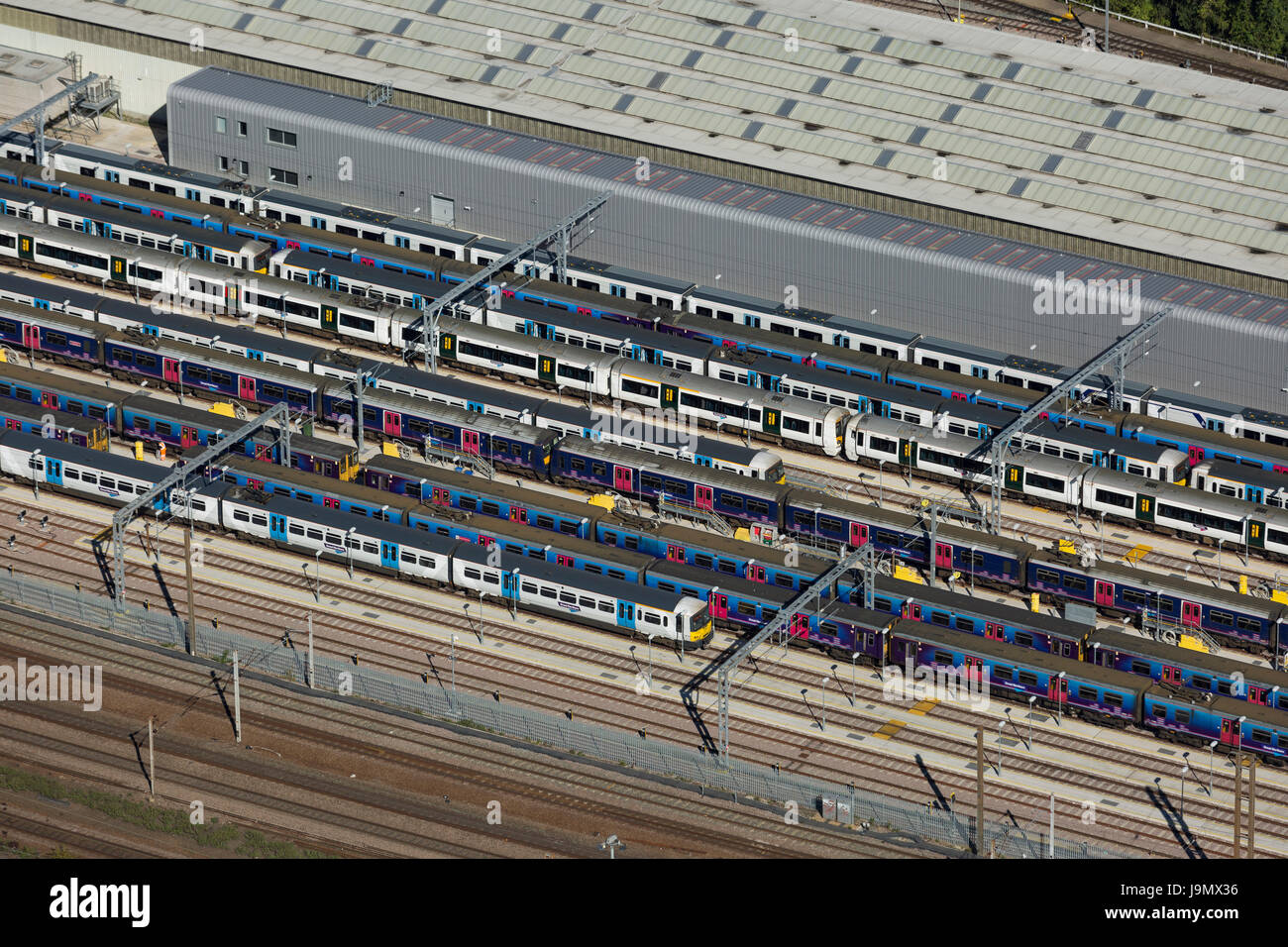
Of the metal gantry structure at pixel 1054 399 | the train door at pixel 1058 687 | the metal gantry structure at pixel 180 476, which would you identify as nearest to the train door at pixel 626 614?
the train door at pixel 1058 687

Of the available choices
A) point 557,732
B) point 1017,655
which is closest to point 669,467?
point 557,732

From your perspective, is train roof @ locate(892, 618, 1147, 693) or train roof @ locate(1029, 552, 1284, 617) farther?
train roof @ locate(1029, 552, 1284, 617)

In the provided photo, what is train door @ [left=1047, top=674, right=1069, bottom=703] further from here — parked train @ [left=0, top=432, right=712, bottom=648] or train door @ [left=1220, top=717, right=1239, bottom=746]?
parked train @ [left=0, top=432, right=712, bottom=648]

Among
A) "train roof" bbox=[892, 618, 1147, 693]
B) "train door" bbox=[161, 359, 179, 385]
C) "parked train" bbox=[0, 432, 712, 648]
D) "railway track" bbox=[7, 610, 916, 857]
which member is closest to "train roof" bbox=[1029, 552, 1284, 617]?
"train roof" bbox=[892, 618, 1147, 693]

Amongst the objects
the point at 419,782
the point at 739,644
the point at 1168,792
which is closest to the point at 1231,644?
the point at 1168,792

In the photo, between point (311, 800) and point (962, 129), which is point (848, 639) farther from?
point (962, 129)

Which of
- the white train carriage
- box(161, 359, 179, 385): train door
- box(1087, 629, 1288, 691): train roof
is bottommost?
box(1087, 629, 1288, 691): train roof
